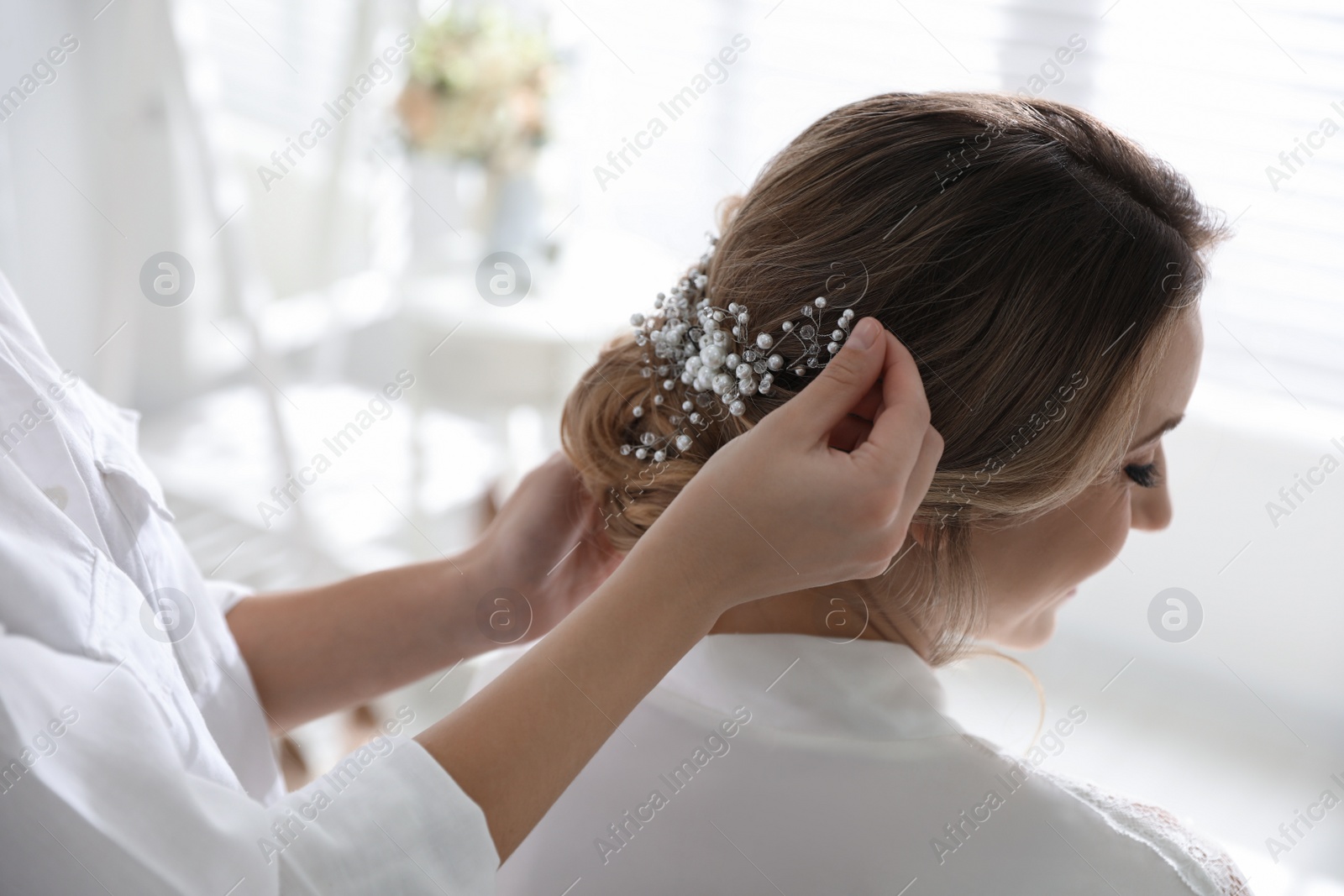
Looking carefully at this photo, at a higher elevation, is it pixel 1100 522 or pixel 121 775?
pixel 121 775

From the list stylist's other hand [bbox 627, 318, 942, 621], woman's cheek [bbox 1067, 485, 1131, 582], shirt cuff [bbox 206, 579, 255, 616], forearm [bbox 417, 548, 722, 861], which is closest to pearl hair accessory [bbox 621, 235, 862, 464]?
stylist's other hand [bbox 627, 318, 942, 621]

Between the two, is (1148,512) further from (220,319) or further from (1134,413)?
(220,319)

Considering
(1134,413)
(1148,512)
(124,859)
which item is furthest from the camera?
(1148,512)

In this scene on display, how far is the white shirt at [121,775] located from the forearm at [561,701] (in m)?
0.02

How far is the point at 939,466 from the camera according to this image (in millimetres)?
841

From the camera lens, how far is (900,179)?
2.68ft

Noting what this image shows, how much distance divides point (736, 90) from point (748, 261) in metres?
1.53

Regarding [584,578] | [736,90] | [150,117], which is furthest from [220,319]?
[584,578]

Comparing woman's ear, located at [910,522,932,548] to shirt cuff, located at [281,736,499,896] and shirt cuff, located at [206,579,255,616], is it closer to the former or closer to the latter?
shirt cuff, located at [281,736,499,896]

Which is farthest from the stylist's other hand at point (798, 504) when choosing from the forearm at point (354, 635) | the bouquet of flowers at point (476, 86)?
the bouquet of flowers at point (476, 86)

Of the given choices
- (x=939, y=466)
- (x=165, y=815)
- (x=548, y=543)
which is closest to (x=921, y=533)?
(x=939, y=466)

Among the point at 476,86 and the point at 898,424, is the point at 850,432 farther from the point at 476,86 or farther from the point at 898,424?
the point at 476,86

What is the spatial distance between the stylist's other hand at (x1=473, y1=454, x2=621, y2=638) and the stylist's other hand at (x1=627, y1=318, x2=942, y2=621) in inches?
18.5

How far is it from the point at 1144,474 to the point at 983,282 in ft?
1.19
